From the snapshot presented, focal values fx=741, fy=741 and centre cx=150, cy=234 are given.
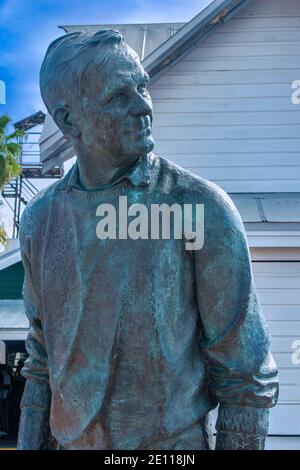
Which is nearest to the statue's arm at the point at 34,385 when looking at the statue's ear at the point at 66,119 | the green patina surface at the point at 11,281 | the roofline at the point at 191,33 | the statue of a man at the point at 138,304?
the statue of a man at the point at 138,304

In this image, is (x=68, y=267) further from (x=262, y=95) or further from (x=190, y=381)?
(x=262, y=95)

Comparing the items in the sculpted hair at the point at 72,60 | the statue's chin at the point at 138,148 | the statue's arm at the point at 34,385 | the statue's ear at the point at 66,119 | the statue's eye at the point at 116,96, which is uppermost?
the sculpted hair at the point at 72,60

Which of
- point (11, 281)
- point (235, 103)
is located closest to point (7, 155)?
point (11, 281)

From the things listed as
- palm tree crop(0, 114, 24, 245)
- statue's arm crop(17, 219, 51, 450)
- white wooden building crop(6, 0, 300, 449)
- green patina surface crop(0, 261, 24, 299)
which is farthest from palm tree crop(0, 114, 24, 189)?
statue's arm crop(17, 219, 51, 450)

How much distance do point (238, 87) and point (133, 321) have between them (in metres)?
8.12

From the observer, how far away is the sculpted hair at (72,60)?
182 centimetres

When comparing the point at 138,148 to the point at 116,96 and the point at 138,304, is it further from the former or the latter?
the point at 138,304

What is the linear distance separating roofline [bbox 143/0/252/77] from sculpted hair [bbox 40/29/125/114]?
7.16 m

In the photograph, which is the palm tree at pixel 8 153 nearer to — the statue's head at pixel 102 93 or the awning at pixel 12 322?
the awning at pixel 12 322

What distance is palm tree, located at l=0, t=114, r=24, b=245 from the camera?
19234 millimetres

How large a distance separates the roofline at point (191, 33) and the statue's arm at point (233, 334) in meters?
7.35

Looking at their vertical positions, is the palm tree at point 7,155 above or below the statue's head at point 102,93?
above

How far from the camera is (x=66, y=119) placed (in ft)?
6.30

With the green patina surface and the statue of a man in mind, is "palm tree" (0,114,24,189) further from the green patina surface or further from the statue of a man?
the statue of a man
